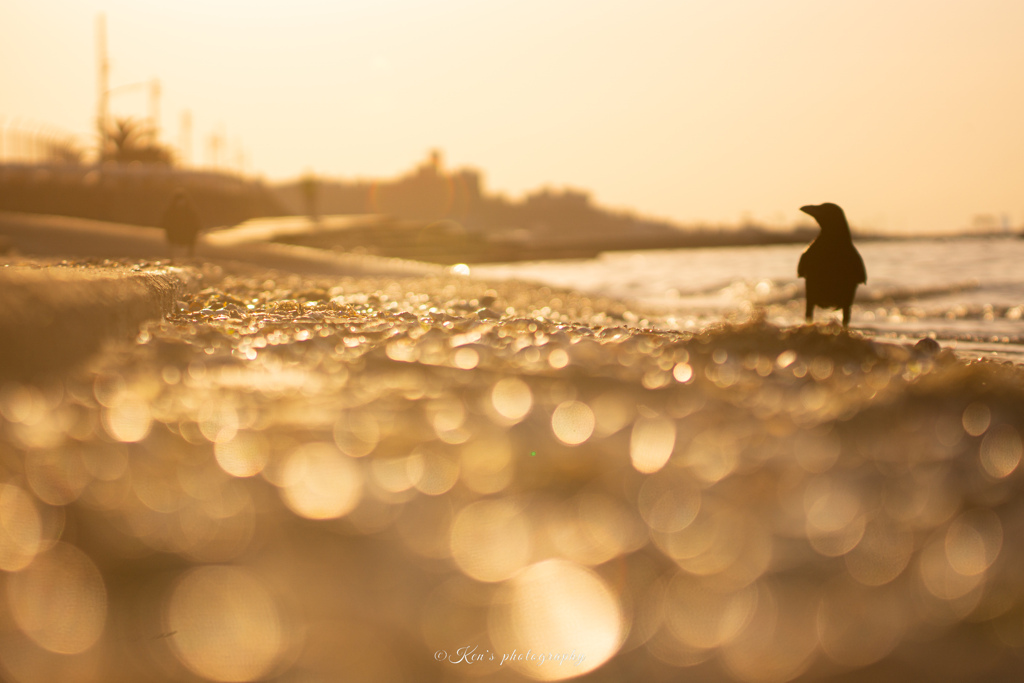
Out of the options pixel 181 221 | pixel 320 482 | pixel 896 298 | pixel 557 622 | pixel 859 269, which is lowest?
pixel 557 622

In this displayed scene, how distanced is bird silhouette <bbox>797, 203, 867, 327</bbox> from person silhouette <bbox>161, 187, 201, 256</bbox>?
11445 millimetres

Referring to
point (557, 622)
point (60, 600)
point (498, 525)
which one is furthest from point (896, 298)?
point (60, 600)

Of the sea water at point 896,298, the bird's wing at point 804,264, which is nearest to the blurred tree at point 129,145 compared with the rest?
the sea water at point 896,298

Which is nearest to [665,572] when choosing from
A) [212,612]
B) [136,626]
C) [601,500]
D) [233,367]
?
[601,500]

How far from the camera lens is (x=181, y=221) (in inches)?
593

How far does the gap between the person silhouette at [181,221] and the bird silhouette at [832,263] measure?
451 inches

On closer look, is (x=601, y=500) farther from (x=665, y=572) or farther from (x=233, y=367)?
(x=233, y=367)

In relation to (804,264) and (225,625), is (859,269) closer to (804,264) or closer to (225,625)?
(804,264)

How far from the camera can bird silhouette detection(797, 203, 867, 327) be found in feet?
22.4

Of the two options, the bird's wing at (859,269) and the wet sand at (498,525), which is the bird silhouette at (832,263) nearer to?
the bird's wing at (859,269)

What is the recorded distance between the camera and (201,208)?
135 feet

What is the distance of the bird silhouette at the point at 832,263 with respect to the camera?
684 cm

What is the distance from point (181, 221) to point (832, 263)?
11.9m

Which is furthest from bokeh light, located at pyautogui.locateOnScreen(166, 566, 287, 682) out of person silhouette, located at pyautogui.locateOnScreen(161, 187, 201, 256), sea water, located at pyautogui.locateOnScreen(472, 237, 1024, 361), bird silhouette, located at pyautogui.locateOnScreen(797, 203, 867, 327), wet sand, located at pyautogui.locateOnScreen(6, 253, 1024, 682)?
person silhouette, located at pyautogui.locateOnScreen(161, 187, 201, 256)
